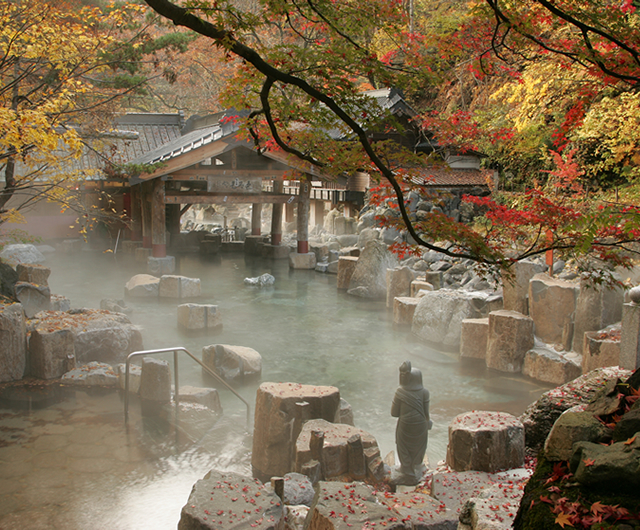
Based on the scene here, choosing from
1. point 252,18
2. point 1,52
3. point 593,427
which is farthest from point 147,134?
point 593,427

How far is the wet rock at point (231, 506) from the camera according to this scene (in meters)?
3.06

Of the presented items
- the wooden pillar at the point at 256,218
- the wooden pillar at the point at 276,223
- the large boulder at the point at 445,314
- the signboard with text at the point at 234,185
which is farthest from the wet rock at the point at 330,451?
the wooden pillar at the point at 256,218

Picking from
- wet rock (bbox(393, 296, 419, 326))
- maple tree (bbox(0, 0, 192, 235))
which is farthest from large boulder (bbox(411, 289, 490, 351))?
maple tree (bbox(0, 0, 192, 235))

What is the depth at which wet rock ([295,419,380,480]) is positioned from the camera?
4172 millimetres

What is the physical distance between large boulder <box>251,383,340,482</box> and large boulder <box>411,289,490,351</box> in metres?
4.71

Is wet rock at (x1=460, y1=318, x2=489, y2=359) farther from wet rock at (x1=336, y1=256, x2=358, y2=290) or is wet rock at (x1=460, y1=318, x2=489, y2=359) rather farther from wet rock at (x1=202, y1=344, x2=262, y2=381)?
wet rock at (x1=336, y1=256, x2=358, y2=290)

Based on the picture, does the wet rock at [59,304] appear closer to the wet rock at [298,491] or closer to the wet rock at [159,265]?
the wet rock at [159,265]

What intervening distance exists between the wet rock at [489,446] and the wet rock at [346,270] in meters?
8.95

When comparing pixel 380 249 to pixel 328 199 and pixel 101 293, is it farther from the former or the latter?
pixel 328 199

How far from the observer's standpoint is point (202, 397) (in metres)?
6.14

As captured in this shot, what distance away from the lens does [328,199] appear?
21.2 metres

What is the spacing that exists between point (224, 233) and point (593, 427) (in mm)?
21160

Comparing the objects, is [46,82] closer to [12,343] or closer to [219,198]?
[12,343]

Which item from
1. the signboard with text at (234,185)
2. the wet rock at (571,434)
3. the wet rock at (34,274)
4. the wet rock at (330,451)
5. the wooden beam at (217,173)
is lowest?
the wet rock at (330,451)
